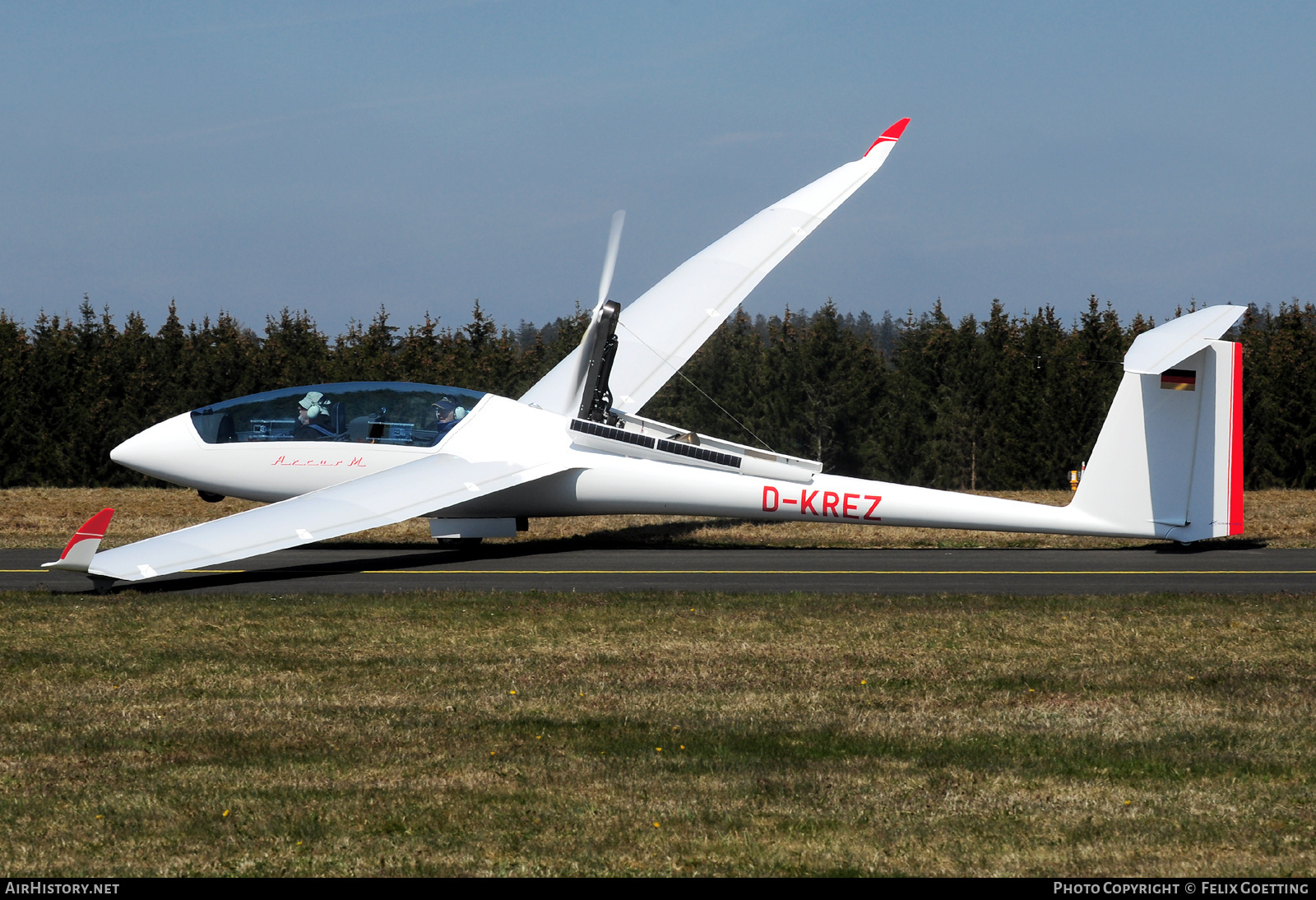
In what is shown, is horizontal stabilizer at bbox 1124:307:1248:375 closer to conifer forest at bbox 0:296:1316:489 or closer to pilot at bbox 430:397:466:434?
pilot at bbox 430:397:466:434

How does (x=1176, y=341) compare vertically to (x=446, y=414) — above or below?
above

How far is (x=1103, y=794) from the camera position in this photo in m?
7.30

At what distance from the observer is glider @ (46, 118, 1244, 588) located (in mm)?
16953

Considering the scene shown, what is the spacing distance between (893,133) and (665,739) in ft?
70.7

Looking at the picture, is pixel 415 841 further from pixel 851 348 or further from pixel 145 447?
pixel 851 348

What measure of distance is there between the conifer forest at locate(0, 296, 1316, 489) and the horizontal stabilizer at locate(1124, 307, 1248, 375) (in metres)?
28.1

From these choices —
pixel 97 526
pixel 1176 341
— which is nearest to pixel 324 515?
pixel 97 526

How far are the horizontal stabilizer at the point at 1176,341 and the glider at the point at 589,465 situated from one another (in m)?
0.03

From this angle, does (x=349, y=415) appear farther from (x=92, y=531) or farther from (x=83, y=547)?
(x=83, y=547)

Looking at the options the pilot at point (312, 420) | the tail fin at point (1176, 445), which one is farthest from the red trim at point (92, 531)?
the tail fin at point (1176, 445)

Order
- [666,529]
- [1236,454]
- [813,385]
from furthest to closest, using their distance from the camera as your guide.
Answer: [813,385] → [666,529] → [1236,454]

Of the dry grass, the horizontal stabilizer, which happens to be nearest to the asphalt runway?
the dry grass

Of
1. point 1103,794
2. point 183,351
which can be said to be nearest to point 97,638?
point 1103,794

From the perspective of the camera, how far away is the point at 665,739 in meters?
8.73
